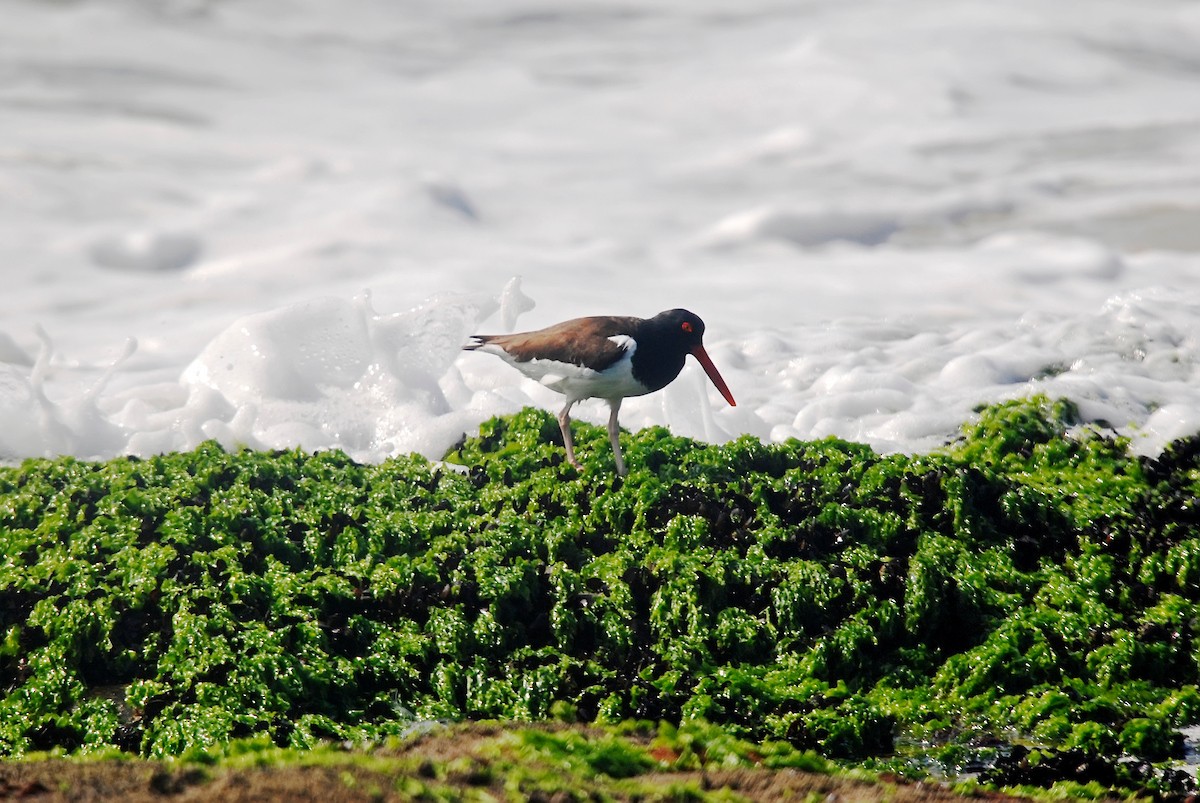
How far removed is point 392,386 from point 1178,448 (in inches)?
283

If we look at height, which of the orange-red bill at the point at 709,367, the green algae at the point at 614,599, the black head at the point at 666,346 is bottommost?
the green algae at the point at 614,599

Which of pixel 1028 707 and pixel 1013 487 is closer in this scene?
pixel 1028 707

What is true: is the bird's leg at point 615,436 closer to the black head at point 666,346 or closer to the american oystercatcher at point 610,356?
the american oystercatcher at point 610,356

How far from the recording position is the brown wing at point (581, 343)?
870 cm

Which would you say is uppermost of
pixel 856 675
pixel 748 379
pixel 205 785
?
pixel 205 785

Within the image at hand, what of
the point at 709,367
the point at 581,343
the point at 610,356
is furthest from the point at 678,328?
the point at 581,343

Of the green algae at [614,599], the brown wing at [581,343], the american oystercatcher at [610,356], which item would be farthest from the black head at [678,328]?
the green algae at [614,599]

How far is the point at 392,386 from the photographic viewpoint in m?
11.3

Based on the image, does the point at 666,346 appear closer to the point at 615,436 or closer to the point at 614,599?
the point at 615,436

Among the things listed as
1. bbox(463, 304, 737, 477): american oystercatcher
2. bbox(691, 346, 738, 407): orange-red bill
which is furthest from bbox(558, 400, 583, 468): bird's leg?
bbox(691, 346, 738, 407): orange-red bill

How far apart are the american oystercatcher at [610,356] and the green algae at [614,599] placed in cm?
49

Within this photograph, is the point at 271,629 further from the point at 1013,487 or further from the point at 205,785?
the point at 1013,487

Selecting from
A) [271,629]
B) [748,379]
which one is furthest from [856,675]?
[748,379]

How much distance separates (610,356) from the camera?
868cm
